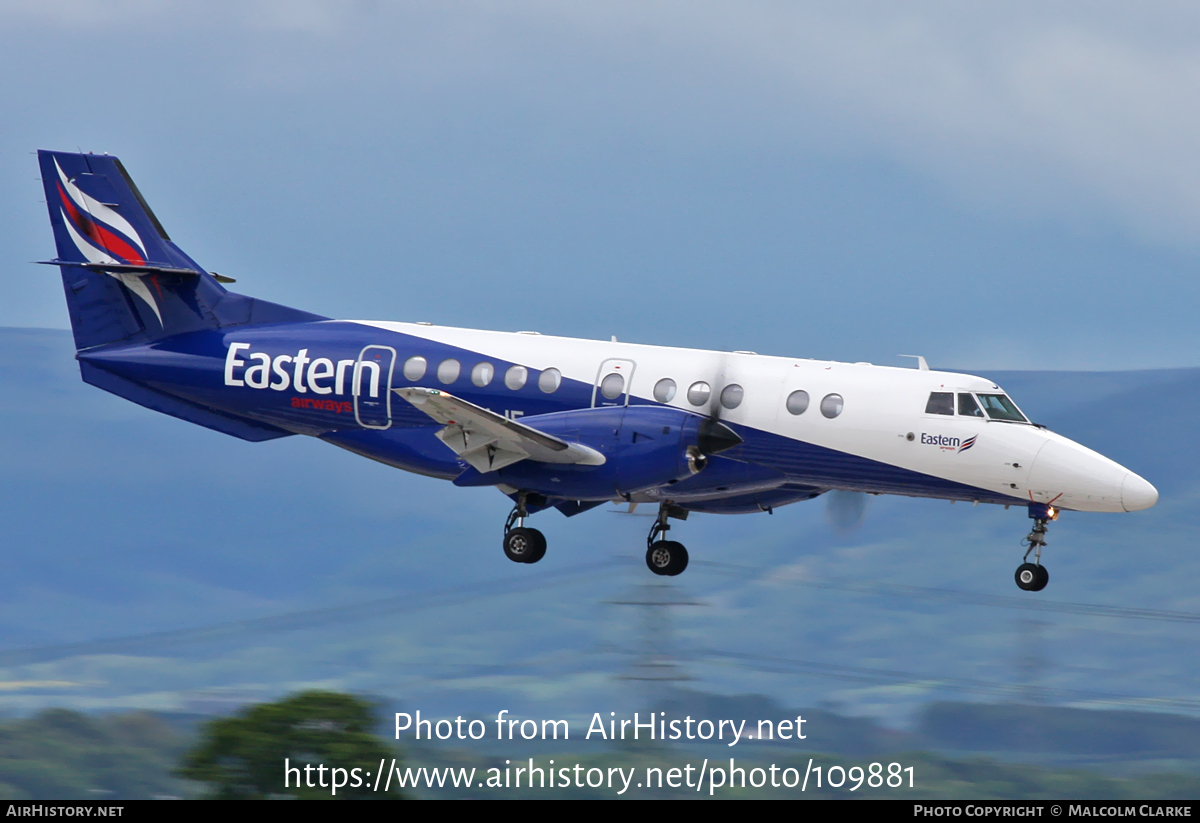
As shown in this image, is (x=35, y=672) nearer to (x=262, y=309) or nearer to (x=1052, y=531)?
(x=262, y=309)

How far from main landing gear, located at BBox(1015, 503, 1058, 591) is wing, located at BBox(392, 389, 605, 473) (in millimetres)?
6666

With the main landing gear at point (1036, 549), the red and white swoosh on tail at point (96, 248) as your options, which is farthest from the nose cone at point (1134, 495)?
the red and white swoosh on tail at point (96, 248)

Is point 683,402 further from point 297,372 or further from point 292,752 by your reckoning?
point 292,752

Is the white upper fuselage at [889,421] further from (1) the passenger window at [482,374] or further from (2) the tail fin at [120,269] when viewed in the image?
(2) the tail fin at [120,269]

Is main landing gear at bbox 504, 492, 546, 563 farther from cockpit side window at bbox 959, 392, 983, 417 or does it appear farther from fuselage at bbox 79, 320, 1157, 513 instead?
cockpit side window at bbox 959, 392, 983, 417

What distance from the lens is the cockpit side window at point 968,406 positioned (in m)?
20.6

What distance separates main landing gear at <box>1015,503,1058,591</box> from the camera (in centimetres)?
2045

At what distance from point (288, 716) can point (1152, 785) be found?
102 feet

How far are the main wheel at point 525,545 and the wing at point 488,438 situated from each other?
134 cm

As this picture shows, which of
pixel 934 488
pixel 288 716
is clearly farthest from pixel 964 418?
pixel 288 716

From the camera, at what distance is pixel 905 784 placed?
44406 mm

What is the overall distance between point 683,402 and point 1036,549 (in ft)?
19.4

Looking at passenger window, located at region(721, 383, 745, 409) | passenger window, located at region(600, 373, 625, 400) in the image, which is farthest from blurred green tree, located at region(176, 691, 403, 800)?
passenger window, located at region(721, 383, 745, 409)

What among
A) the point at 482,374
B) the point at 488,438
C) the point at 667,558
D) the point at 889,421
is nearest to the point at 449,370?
the point at 482,374
